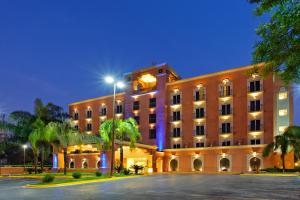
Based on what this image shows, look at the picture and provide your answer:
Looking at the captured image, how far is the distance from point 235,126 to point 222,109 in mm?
3684

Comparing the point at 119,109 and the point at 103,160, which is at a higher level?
the point at 119,109

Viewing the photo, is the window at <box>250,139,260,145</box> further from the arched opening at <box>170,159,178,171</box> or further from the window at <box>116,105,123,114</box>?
the window at <box>116,105,123,114</box>

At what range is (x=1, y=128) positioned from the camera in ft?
146

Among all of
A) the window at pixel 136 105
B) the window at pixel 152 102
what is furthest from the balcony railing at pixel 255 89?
the window at pixel 136 105

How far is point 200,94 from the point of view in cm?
5916

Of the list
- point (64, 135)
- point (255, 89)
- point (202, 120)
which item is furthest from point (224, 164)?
point (64, 135)

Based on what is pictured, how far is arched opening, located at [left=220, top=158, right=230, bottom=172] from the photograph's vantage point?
175 feet

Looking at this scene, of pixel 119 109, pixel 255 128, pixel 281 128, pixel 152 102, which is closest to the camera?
pixel 281 128

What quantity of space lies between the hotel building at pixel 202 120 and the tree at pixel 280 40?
3831cm

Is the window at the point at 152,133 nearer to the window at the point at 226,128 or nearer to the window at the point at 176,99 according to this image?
the window at the point at 176,99

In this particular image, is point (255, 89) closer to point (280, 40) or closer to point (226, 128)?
point (226, 128)

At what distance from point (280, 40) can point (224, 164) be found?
4450cm

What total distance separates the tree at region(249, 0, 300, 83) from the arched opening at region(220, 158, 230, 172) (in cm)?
4168

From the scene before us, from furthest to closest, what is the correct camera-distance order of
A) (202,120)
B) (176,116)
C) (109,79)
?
(176,116)
(202,120)
(109,79)
